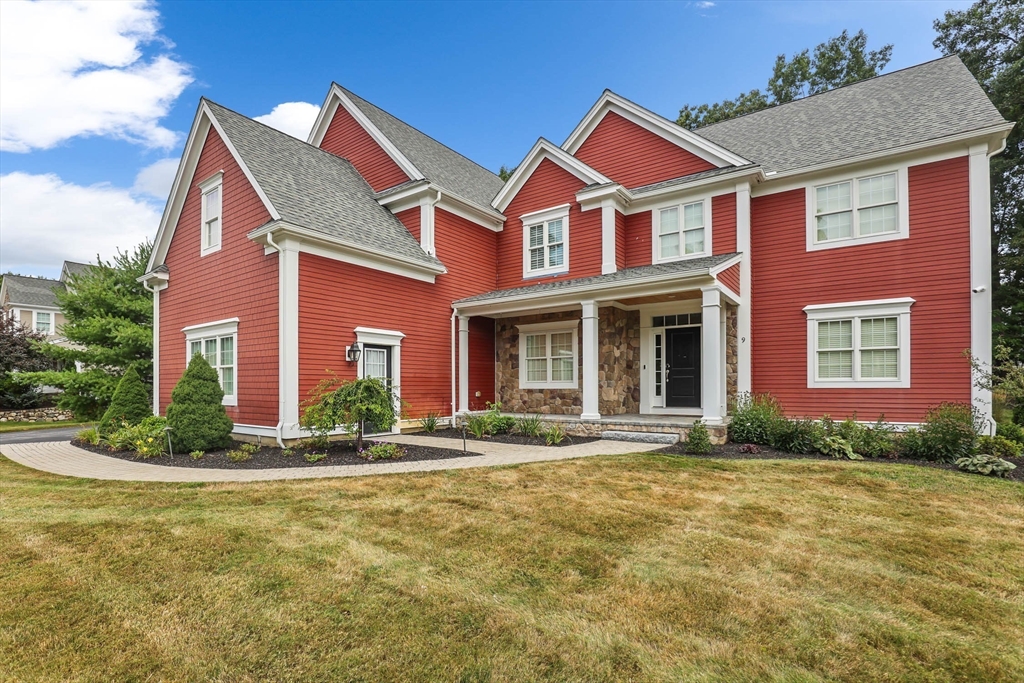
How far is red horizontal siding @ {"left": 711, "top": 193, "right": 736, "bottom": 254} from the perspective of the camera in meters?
11.7

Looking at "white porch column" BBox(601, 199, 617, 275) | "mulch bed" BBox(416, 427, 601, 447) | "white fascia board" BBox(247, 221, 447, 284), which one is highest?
"white porch column" BBox(601, 199, 617, 275)

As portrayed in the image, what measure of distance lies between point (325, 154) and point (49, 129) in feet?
40.4

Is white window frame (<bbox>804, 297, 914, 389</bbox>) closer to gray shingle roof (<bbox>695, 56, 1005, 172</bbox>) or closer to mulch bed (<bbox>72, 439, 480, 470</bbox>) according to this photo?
gray shingle roof (<bbox>695, 56, 1005, 172</bbox>)

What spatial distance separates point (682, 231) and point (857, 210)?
11.6 ft

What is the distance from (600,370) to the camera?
12.2 m

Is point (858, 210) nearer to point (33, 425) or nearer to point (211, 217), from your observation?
point (211, 217)

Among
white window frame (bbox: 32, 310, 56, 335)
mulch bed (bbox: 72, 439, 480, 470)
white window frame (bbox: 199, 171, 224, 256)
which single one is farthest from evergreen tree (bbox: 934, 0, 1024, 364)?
white window frame (bbox: 32, 310, 56, 335)

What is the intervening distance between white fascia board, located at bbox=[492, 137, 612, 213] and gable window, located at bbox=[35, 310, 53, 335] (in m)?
33.1

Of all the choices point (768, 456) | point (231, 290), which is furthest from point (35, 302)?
point (768, 456)

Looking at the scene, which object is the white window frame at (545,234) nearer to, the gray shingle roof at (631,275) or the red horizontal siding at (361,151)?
the gray shingle roof at (631,275)

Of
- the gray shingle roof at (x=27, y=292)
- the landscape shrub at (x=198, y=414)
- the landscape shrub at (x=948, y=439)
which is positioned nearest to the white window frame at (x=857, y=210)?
the landscape shrub at (x=948, y=439)

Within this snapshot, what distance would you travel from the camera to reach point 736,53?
17.0m

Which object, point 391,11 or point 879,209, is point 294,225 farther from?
point 879,209

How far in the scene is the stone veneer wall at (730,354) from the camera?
457 inches
